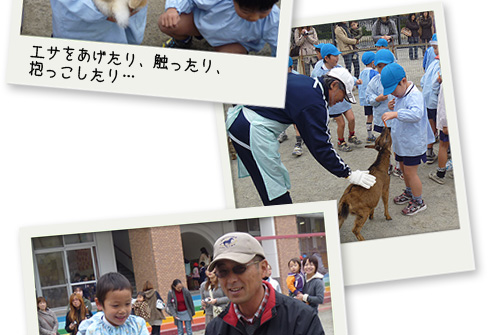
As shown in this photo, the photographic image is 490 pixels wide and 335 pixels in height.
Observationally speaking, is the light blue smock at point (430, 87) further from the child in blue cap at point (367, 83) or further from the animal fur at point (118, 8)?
the animal fur at point (118, 8)

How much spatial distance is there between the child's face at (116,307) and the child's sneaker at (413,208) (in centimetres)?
164

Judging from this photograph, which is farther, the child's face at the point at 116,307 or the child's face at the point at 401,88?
the child's face at the point at 401,88

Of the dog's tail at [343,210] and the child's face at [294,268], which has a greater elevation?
the dog's tail at [343,210]

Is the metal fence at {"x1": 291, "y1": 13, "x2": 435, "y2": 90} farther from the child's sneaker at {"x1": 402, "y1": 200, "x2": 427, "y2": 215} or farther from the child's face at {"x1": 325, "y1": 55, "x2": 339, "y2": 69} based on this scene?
the child's sneaker at {"x1": 402, "y1": 200, "x2": 427, "y2": 215}

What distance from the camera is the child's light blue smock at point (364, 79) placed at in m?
3.74

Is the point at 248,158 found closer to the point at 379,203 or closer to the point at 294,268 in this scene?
the point at 294,268

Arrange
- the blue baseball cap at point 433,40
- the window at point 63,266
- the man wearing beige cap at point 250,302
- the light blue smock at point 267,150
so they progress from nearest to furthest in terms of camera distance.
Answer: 1. the man wearing beige cap at point 250,302
2. the window at point 63,266
3. the light blue smock at point 267,150
4. the blue baseball cap at point 433,40

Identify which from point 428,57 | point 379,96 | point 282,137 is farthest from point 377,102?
point 282,137

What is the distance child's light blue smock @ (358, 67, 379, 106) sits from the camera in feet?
12.3

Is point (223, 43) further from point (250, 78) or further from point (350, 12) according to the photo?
point (350, 12)

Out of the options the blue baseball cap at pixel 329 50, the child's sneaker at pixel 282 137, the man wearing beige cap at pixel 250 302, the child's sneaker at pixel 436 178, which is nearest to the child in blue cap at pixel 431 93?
the child's sneaker at pixel 436 178

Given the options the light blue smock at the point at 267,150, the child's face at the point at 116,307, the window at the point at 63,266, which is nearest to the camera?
the child's face at the point at 116,307

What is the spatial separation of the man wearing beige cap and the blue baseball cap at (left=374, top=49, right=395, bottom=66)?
6.33 feet

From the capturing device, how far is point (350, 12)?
2922 millimetres
